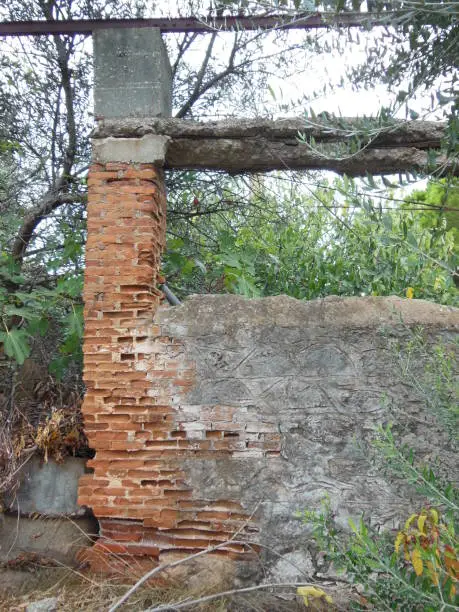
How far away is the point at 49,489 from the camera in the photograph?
435 cm

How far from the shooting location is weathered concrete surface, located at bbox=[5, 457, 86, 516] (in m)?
4.32

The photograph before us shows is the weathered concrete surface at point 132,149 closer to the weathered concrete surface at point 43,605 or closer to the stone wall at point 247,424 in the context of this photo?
the stone wall at point 247,424

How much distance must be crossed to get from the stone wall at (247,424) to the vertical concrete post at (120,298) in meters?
0.01

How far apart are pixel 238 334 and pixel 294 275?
210 cm

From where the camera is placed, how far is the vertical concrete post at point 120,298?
414 centimetres

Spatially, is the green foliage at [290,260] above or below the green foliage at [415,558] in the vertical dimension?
above

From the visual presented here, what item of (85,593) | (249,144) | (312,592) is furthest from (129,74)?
(312,592)

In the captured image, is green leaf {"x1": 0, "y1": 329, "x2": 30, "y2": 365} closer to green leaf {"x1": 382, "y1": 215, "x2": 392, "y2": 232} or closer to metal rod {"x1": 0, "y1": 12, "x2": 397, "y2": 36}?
metal rod {"x1": 0, "y1": 12, "x2": 397, "y2": 36}

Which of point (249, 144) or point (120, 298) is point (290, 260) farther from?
point (120, 298)

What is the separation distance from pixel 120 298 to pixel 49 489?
1.40 meters

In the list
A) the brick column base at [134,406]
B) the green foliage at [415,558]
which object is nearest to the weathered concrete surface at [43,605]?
the brick column base at [134,406]

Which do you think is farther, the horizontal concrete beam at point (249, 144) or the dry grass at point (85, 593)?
the horizontal concrete beam at point (249, 144)

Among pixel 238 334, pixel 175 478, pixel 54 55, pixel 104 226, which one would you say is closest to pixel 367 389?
pixel 238 334

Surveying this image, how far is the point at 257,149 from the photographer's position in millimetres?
4574
